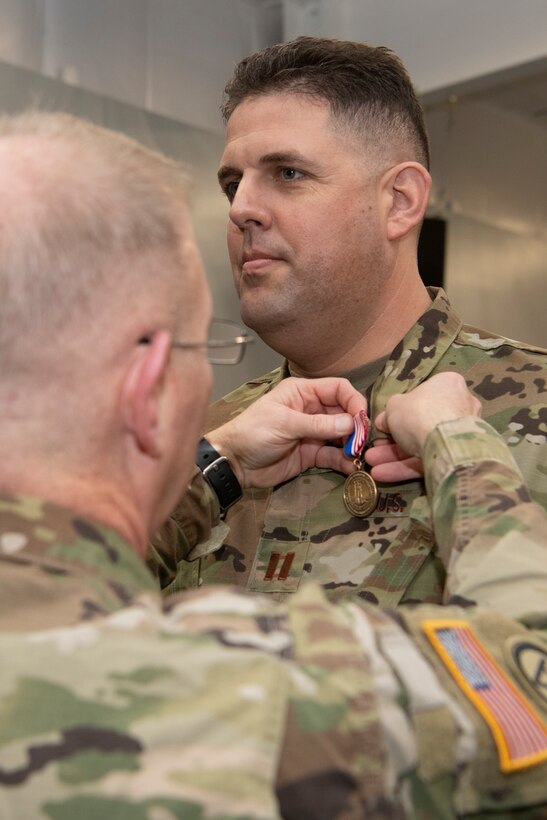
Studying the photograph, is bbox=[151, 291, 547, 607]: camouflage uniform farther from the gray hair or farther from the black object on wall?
the black object on wall

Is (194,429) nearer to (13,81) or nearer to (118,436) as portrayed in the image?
(118,436)

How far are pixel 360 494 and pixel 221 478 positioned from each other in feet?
0.83

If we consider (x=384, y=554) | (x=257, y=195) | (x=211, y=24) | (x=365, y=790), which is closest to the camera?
(x=365, y=790)

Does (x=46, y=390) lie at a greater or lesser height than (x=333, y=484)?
greater

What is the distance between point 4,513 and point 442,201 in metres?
4.45

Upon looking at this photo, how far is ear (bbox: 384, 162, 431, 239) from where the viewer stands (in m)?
1.94

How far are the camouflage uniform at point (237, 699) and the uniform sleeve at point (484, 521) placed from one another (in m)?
0.05

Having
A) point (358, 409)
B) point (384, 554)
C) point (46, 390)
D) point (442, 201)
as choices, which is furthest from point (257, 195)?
point (442, 201)

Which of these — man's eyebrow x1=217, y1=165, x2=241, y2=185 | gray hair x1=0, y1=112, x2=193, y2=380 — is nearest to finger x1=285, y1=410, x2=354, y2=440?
man's eyebrow x1=217, y1=165, x2=241, y2=185

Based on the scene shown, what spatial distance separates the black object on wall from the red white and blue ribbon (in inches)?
125

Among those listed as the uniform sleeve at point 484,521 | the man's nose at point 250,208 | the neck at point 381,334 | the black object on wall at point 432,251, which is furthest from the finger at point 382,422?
the black object on wall at point 432,251

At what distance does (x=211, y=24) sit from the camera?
4031mm

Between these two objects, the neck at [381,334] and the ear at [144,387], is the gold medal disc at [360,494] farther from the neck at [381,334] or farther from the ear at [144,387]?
the ear at [144,387]

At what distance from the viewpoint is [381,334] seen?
190 centimetres
